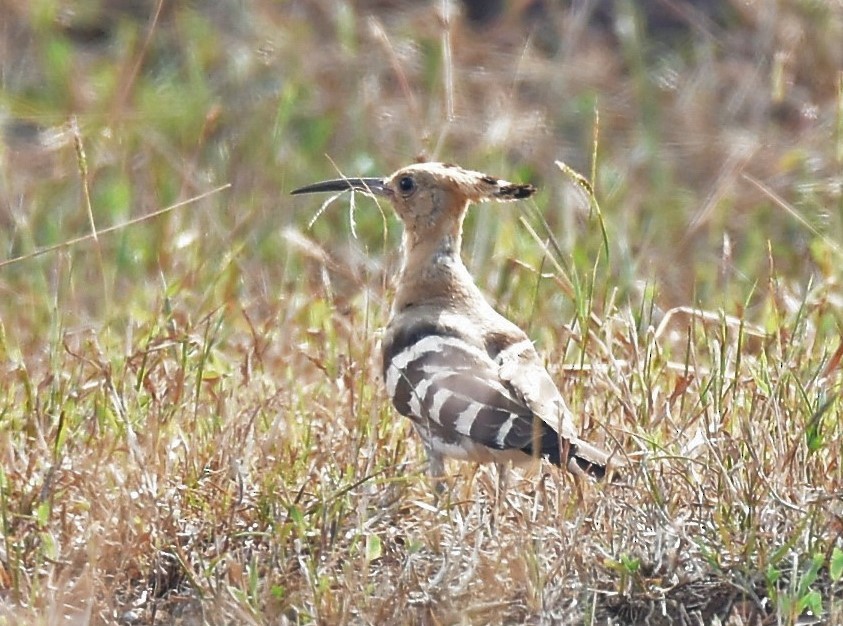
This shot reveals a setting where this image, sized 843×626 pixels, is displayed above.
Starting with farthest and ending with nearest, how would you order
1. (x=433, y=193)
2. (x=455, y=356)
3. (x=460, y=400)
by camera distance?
(x=433, y=193), (x=455, y=356), (x=460, y=400)

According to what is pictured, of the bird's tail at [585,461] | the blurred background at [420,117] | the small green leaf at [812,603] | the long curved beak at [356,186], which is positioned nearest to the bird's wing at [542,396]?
the bird's tail at [585,461]

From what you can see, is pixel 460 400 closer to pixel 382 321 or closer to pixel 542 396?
pixel 542 396

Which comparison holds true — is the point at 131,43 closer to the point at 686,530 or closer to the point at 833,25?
the point at 833,25

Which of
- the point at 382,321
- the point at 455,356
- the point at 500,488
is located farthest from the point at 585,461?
the point at 382,321

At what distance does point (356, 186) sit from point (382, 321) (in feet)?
1.23

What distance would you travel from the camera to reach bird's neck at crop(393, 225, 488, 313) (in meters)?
4.61

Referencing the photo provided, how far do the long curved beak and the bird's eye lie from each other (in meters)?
0.04

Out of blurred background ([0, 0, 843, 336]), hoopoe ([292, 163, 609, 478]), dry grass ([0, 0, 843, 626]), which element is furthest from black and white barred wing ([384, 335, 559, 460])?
blurred background ([0, 0, 843, 336])

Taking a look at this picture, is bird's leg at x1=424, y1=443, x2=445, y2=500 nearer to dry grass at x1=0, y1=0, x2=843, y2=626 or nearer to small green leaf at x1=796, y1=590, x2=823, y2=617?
dry grass at x1=0, y1=0, x2=843, y2=626

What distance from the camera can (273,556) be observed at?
346cm

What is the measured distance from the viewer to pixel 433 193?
4.84m

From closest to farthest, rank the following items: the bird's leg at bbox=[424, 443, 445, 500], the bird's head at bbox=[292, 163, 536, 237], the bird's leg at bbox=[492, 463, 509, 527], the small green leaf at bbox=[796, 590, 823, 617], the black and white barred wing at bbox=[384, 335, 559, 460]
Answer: the small green leaf at bbox=[796, 590, 823, 617]
the bird's leg at bbox=[492, 463, 509, 527]
the black and white barred wing at bbox=[384, 335, 559, 460]
the bird's leg at bbox=[424, 443, 445, 500]
the bird's head at bbox=[292, 163, 536, 237]

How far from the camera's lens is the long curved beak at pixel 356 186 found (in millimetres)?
4824

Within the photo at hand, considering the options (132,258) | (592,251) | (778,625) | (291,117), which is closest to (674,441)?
(778,625)
